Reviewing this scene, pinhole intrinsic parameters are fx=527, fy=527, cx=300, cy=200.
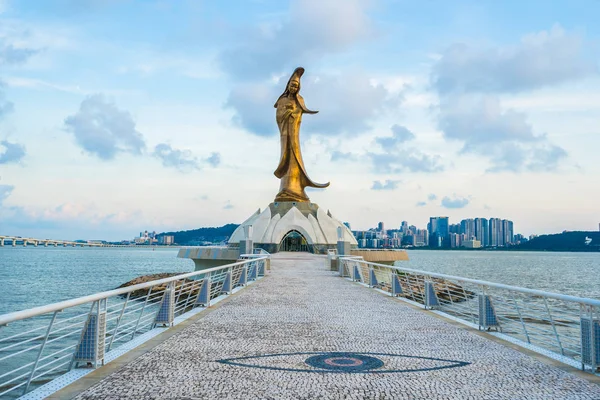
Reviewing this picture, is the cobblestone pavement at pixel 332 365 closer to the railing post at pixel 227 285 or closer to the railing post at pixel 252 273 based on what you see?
the railing post at pixel 227 285

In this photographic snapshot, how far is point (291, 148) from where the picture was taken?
143 ft

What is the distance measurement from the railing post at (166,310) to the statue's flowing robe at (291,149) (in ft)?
114

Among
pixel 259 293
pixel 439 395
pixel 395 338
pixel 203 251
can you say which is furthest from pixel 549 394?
pixel 203 251

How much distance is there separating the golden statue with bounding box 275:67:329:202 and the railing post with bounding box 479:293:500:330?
3457 centimetres

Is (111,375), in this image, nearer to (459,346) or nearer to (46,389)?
(46,389)

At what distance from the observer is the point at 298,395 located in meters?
4.62

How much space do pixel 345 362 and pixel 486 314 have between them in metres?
3.36

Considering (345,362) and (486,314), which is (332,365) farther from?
(486,314)

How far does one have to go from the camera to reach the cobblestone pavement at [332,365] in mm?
4758

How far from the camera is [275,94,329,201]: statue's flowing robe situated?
4325 cm

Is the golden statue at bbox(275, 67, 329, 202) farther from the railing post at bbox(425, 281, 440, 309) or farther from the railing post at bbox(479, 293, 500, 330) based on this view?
the railing post at bbox(479, 293, 500, 330)

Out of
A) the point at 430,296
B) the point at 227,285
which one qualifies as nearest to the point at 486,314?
the point at 430,296

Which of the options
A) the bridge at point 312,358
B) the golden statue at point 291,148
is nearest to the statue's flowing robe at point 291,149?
the golden statue at point 291,148

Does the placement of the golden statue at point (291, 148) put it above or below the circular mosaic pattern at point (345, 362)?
above
